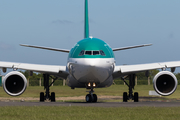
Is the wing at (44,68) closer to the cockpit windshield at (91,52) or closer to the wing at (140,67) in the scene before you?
the wing at (140,67)

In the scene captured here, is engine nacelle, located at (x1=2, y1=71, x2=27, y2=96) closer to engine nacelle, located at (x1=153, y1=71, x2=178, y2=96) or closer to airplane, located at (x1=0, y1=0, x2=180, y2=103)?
airplane, located at (x1=0, y1=0, x2=180, y2=103)

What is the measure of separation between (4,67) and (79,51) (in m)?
5.03

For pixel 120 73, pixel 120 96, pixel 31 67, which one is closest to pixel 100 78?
pixel 120 73

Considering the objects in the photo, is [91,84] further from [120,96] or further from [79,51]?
[120,96]

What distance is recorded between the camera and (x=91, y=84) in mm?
20109

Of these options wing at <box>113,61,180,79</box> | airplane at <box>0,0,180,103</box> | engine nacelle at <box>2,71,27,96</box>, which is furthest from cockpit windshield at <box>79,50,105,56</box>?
engine nacelle at <box>2,71,27,96</box>

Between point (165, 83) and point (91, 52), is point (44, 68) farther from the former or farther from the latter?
point (165, 83)

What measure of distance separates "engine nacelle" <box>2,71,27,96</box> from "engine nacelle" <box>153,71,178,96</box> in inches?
267

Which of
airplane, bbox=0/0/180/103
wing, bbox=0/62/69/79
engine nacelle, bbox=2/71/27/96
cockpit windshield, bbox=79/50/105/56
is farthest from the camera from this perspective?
wing, bbox=0/62/69/79

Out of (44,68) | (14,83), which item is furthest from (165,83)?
(14,83)

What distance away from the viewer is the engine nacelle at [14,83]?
64.5ft

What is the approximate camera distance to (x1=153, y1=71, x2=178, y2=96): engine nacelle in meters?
19.2

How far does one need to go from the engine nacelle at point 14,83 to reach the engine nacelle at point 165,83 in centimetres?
678

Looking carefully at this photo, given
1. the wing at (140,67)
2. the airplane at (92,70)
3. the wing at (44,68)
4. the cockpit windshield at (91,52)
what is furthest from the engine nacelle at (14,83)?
the wing at (140,67)
